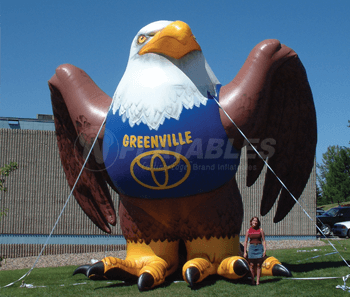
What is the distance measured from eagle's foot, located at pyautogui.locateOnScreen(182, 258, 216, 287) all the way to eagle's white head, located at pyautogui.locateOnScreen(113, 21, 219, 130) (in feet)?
4.67

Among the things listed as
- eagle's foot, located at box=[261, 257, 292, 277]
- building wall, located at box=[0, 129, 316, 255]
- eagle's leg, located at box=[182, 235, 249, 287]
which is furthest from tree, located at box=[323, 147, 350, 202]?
eagle's leg, located at box=[182, 235, 249, 287]

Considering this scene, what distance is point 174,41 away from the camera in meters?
4.23

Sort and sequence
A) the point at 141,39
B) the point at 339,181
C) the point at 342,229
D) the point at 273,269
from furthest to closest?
the point at 339,181 → the point at 342,229 → the point at 141,39 → the point at 273,269

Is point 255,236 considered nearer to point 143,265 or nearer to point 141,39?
point 143,265

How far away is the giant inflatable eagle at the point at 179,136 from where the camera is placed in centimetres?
406

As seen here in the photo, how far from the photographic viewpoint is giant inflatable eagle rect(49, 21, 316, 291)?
13.3 ft

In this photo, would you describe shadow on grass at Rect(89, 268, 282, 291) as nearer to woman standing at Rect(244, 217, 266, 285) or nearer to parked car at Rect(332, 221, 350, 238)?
woman standing at Rect(244, 217, 266, 285)

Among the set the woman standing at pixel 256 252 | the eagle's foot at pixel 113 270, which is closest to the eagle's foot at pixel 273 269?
the woman standing at pixel 256 252

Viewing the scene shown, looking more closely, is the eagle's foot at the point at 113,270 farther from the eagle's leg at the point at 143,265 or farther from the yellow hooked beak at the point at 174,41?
the yellow hooked beak at the point at 174,41

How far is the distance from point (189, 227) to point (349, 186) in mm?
24914

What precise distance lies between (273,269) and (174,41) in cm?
268

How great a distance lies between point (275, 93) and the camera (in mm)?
4641

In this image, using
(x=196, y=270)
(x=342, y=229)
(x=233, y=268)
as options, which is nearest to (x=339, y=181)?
(x=342, y=229)

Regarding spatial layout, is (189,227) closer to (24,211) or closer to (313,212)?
(24,211)
